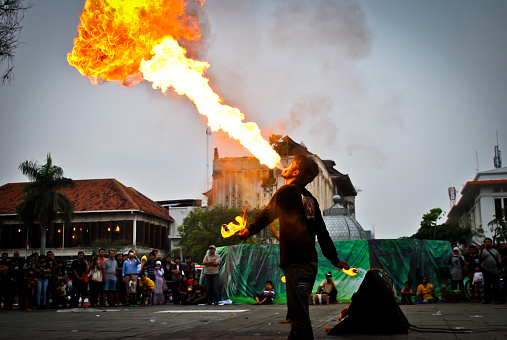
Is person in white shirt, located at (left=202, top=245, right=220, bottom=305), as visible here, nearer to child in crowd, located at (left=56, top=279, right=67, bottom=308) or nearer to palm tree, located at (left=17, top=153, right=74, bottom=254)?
child in crowd, located at (left=56, top=279, right=67, bottom=308)

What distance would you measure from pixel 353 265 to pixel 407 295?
231cm

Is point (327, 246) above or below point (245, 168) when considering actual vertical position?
below

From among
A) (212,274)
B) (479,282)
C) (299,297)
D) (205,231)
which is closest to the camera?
(299,297)

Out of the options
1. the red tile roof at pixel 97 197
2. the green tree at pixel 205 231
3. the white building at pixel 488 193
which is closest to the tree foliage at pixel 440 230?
the white building at pixel 488 193

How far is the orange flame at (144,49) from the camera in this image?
1095 centimetres

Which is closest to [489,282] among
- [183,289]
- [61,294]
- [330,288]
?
[330,288]

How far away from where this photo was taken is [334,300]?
746 inches

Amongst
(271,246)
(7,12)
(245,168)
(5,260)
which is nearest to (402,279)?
(271,246)

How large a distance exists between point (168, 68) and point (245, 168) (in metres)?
29.8

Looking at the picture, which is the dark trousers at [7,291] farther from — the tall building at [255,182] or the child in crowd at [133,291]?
the tall building at [255,182]

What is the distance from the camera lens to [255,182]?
157 feet

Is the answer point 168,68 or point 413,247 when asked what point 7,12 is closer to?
point 168,68

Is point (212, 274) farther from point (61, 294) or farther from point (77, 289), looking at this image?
point (61, 294)

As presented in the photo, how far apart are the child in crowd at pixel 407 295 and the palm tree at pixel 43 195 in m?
39.2
